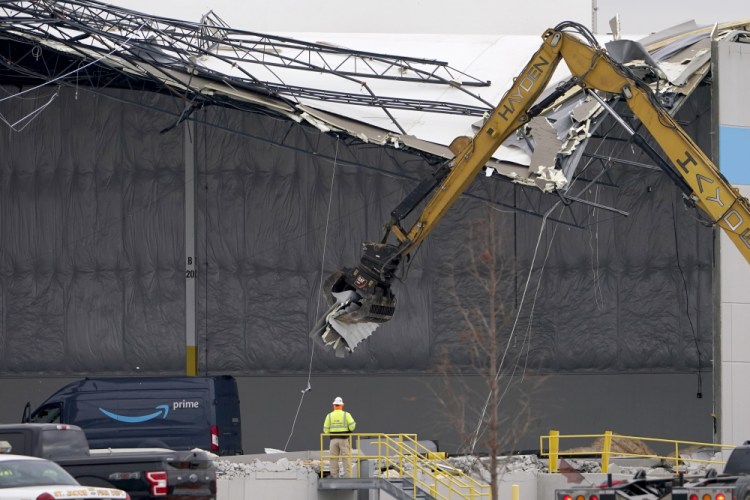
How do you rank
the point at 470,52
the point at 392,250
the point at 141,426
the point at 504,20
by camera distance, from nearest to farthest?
the point at 392,250 < the point at 141,426 < the point at 470,52 < the point at 504,20

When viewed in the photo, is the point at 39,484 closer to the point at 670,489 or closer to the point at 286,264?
the point at 670,489

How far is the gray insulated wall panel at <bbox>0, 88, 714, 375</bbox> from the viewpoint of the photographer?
1446 inches

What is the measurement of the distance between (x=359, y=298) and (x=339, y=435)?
2666 mm

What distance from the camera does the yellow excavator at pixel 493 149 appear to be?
2161cm

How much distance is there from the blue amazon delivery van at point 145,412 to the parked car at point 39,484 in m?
12.6

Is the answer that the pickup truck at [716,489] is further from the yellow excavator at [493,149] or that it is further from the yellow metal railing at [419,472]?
the yellow metal railing at [419,472]

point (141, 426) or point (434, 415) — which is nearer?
point (141, 426)

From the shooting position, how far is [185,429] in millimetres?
29688

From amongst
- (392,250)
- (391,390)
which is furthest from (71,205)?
(392,250)

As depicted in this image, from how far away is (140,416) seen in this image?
29.7 metres

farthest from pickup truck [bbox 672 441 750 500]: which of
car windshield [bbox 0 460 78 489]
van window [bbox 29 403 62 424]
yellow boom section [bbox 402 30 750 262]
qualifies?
van window [bbox 29 403 62 424]

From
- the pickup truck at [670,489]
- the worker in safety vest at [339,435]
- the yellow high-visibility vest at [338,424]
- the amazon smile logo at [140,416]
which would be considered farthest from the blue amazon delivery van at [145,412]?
the pickup truck at [670,489]

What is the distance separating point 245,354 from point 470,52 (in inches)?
367

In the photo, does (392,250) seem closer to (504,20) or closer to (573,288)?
(573,288)
